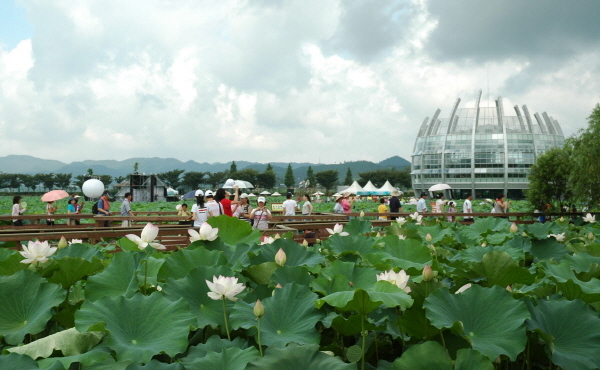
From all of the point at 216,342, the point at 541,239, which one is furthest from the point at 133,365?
the point at 541,239

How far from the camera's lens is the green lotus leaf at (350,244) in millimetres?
2498

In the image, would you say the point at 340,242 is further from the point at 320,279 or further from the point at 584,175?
the point at 584,175

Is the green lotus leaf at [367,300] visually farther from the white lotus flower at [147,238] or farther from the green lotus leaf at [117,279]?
the white lotus flower at [147,238]

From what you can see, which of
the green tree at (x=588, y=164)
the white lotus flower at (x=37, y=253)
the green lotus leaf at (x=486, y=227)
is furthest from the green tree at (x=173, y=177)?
the white lotus flower at (x=37, y=253)

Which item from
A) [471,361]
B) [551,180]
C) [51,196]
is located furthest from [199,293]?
[551,180]

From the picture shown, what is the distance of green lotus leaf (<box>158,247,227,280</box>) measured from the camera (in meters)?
1.66

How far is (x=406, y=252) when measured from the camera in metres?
2.30

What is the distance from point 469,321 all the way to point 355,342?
33cm

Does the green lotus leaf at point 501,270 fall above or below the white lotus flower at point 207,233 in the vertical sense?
below

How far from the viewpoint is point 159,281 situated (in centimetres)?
176

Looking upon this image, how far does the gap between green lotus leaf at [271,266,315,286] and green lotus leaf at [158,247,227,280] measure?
258 millimetres

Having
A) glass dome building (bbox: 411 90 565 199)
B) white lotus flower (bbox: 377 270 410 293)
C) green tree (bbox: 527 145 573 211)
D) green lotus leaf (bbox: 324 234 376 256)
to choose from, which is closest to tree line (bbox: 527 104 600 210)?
green tree (bbox: 527 145 573 211)

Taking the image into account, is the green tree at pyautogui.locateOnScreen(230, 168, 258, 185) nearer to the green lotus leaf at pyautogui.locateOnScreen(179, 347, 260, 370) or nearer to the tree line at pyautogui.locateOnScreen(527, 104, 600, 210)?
the tree line at pyautogui.locateOnScreen(527, 104, 600, 210)

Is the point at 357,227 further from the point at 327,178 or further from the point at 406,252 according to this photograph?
the point at 327,178
